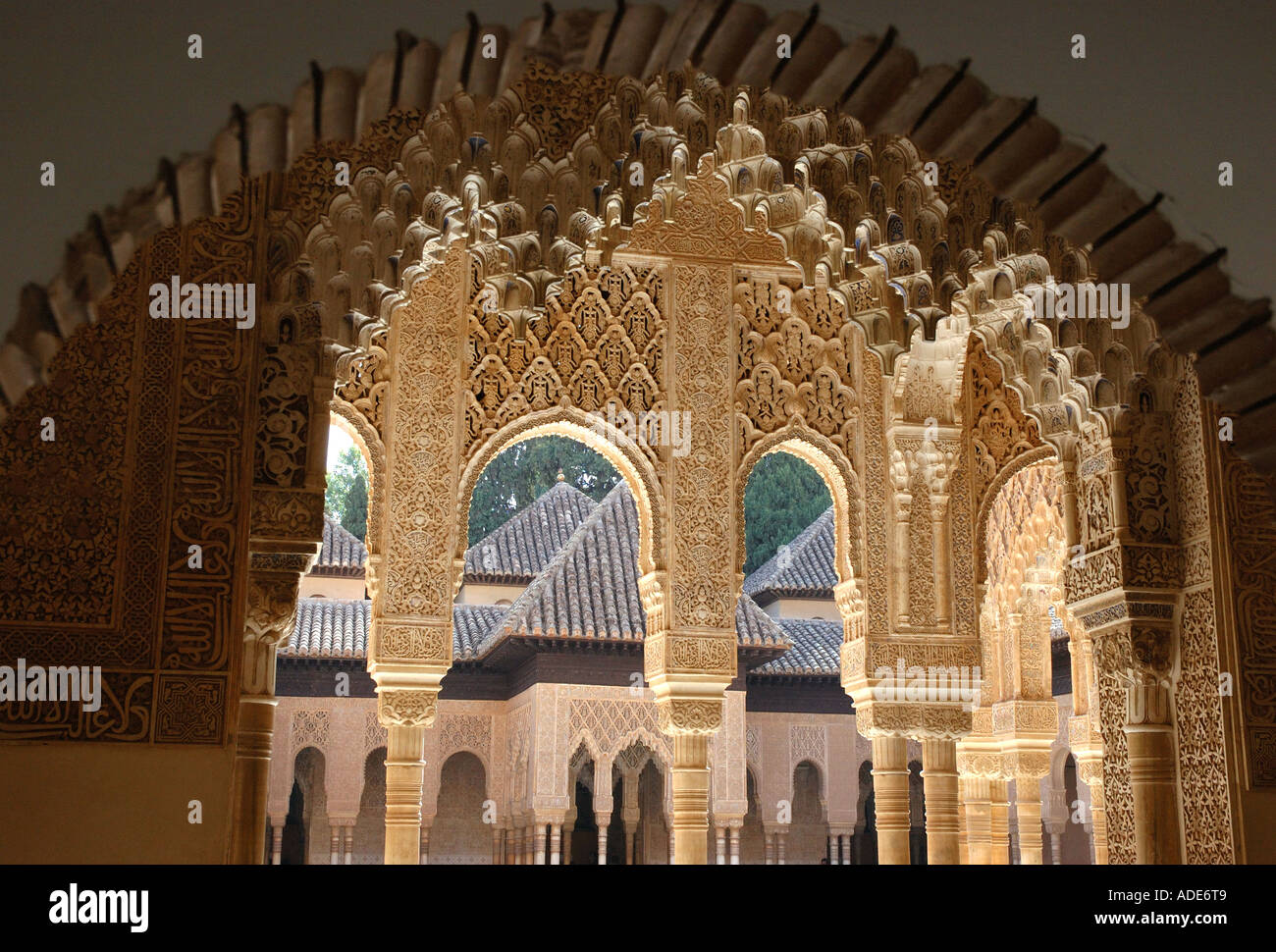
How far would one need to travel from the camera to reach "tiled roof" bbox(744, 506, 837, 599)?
65.0 feet

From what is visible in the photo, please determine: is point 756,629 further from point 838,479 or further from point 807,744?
point 838,479

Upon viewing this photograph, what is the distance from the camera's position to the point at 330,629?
1592 centimetres

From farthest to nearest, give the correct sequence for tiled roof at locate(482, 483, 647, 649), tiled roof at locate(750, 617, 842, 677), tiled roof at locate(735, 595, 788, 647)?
tiled roof at locate(750, 617, 842, 677), tiled roof at locate(735, 595, 788, 647), tiled roof at locate(482, 483, 647, 649)

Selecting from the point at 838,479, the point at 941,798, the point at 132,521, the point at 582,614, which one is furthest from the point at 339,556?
the point at 132,521

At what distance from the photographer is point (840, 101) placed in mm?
3908

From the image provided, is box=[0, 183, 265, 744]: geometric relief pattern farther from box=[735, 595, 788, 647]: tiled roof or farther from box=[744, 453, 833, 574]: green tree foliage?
box=[744, 453, 833, 574]: green tree foliage

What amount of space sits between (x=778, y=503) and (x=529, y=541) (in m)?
7.73

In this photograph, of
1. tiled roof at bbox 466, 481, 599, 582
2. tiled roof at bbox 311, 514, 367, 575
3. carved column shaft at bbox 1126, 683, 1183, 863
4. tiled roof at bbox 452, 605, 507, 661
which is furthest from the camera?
tiled roof at bbox 466, 481, 599, 582

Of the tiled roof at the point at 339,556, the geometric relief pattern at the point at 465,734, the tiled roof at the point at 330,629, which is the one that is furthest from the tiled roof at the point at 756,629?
the tiled roof at the point at 339,556

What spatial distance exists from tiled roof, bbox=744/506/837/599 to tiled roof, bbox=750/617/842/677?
49 centimetres

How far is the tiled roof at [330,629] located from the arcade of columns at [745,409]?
6293 mm

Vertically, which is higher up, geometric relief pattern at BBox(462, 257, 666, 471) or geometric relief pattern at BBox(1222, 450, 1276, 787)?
geometric relief pattern at BBox(462, 257, 666, 471)

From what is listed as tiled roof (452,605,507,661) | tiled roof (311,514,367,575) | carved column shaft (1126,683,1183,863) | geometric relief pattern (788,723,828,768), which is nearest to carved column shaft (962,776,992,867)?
carved column shaft (1126,683,1183,863)
